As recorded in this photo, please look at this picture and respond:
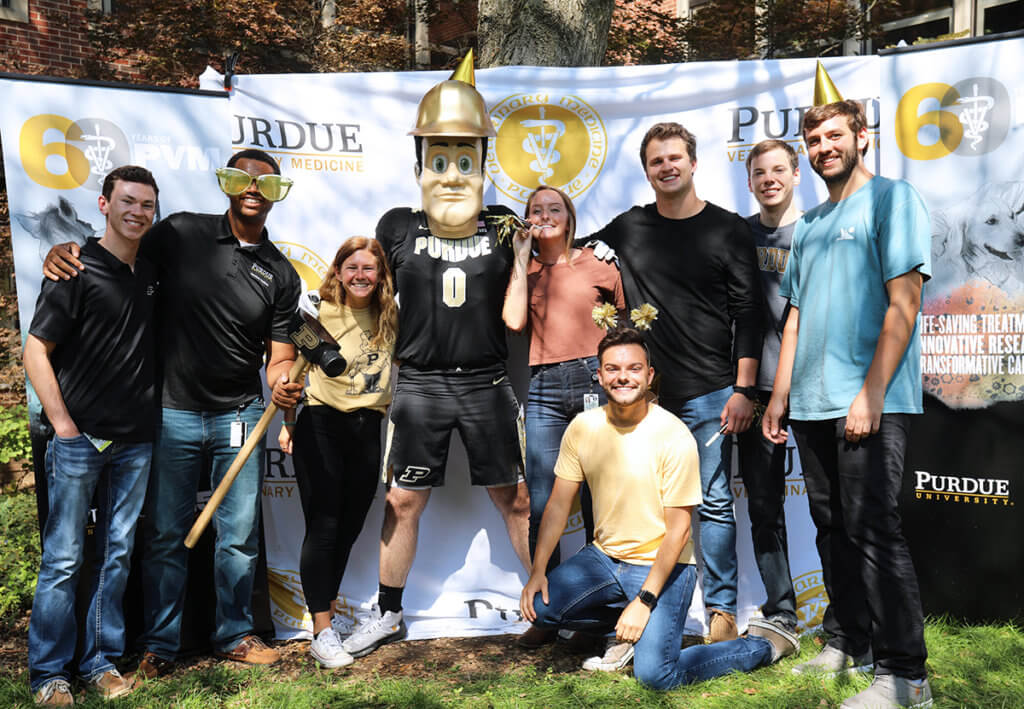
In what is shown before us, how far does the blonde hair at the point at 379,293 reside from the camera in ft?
12.6

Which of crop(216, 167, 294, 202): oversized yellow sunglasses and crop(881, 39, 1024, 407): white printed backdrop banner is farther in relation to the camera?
crop(881, 39, 1024, 407): white printed backdrop banner

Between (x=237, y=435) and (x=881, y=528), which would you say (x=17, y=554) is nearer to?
(x=237, y=435)

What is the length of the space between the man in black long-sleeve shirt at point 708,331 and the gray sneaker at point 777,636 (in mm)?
101

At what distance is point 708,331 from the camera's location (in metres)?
3.75

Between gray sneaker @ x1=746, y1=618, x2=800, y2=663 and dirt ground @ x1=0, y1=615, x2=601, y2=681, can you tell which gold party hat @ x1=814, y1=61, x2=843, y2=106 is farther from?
dirt ground @ x1=0, y1=615, x2=601, y2=681

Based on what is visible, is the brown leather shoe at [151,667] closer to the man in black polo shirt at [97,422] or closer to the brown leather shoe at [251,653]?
the man in black polo shirt at [97,422]

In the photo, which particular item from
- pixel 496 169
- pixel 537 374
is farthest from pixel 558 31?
pixel 537 374

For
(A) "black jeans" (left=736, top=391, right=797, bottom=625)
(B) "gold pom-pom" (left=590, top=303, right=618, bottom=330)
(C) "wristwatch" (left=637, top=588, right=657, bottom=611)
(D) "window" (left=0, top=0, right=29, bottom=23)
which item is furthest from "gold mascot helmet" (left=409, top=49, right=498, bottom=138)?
(D) "window" (left=0, top=0, right=29, bottom=23)

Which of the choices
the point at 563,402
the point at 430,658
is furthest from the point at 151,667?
the point at 563,402

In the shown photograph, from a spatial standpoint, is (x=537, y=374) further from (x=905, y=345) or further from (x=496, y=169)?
(x=905, y=345)

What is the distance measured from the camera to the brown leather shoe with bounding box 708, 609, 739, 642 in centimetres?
373

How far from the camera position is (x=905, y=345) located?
2.93 metres

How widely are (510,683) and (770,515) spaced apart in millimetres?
1314

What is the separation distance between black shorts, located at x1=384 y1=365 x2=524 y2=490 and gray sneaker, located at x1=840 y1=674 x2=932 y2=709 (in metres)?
1.66
